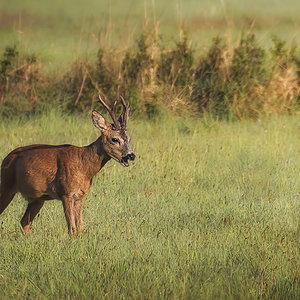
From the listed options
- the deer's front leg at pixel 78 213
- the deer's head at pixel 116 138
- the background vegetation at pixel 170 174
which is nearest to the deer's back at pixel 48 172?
the deer's front leg at pixel 78 213

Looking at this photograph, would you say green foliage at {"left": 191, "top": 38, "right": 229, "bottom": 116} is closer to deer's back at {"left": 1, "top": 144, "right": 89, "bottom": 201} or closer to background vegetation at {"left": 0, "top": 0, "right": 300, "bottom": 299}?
background vegetation at {"left": 0, "top": 0, "right": 300, "bottom": 299}

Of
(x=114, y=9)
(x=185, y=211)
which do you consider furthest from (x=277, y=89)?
(x=114, y=9)

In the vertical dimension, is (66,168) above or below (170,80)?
above

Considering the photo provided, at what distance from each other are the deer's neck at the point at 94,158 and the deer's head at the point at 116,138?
0.08m

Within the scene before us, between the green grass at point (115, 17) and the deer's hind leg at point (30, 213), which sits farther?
the green grass at point (115, 17)

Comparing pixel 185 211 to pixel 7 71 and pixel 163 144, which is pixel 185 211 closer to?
pixel 163 144

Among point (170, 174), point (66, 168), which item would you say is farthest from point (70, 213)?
point (170, 174)

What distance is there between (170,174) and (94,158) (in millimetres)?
2378

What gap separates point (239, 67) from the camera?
14.6m

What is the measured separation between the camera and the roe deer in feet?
26.3

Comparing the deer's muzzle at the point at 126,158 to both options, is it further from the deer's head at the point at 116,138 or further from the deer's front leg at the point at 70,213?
the deer's front leg at the point at 70,213

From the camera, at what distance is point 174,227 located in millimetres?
8312

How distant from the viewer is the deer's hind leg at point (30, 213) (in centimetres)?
827

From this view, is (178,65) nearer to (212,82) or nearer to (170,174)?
(212,82)
